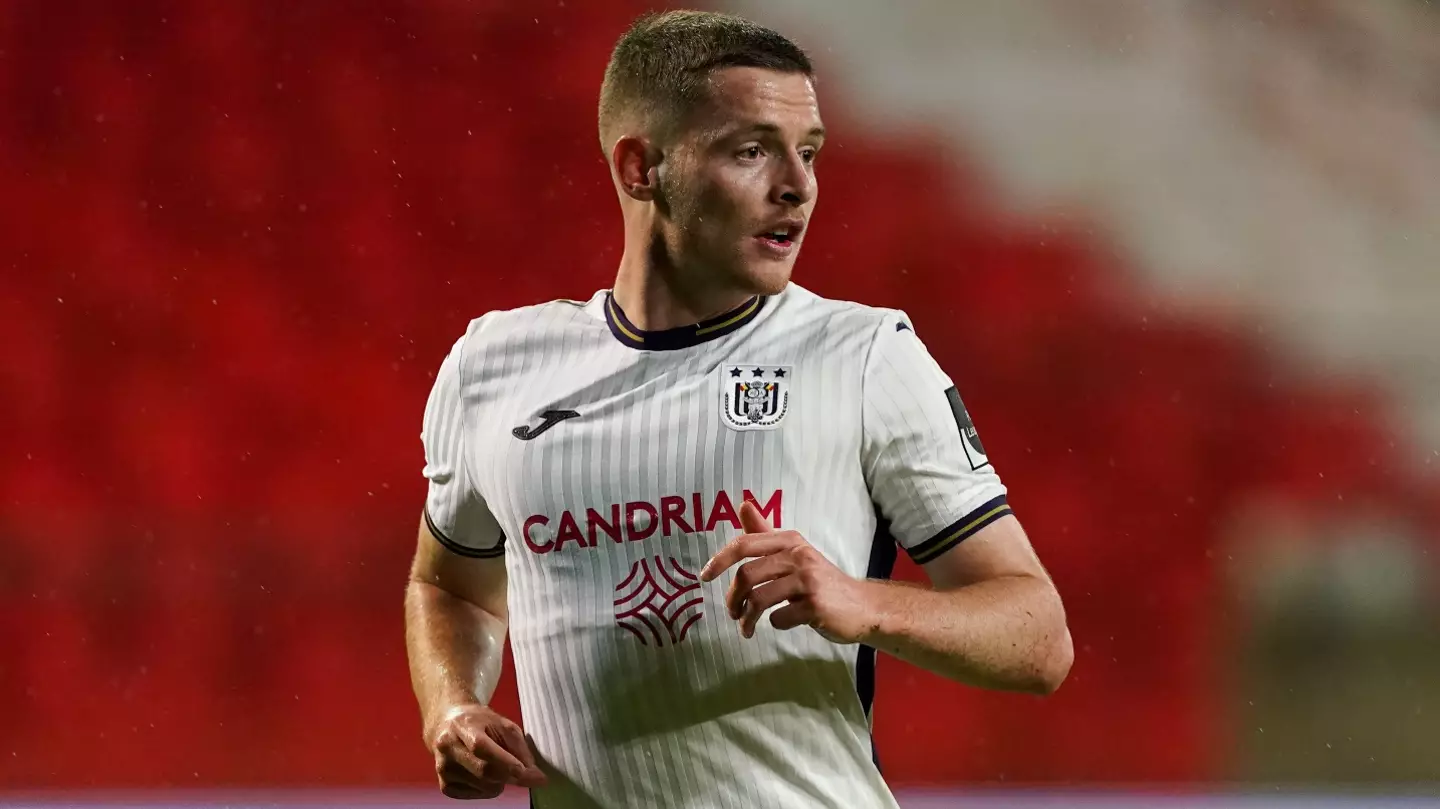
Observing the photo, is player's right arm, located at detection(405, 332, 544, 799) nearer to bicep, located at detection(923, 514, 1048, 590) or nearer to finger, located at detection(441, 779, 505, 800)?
finger, located at detection(441, 779, 505, 800)

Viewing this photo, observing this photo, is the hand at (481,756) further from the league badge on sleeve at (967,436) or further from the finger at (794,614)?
the league badge on sleeve at (967,436)

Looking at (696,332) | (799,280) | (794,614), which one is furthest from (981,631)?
(799,280)

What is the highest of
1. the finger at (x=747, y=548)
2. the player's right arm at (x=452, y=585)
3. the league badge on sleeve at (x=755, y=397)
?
the league badge on sleeve at (x=755, y=397)

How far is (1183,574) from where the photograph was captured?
4254 millimetres

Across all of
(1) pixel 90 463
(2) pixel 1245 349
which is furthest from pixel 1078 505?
(1) pixel 90 463

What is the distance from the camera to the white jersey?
51.9 inches

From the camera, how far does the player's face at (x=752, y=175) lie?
1.39 meters

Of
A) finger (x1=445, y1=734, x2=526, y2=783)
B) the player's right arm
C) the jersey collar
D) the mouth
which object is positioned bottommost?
finger (x1=445, y1=734, x2=526, y2=783)

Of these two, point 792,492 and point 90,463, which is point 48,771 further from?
point 792,492

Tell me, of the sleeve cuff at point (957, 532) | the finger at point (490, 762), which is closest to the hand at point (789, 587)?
the sleeve cuff at point (957, 532)

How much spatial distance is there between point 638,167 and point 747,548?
55 centimetres

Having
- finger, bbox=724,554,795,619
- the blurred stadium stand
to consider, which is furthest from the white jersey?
the blurred stadium stand

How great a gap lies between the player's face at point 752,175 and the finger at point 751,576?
0.37 metres

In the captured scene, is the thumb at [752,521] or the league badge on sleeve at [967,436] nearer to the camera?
the thumb at [752,521]
